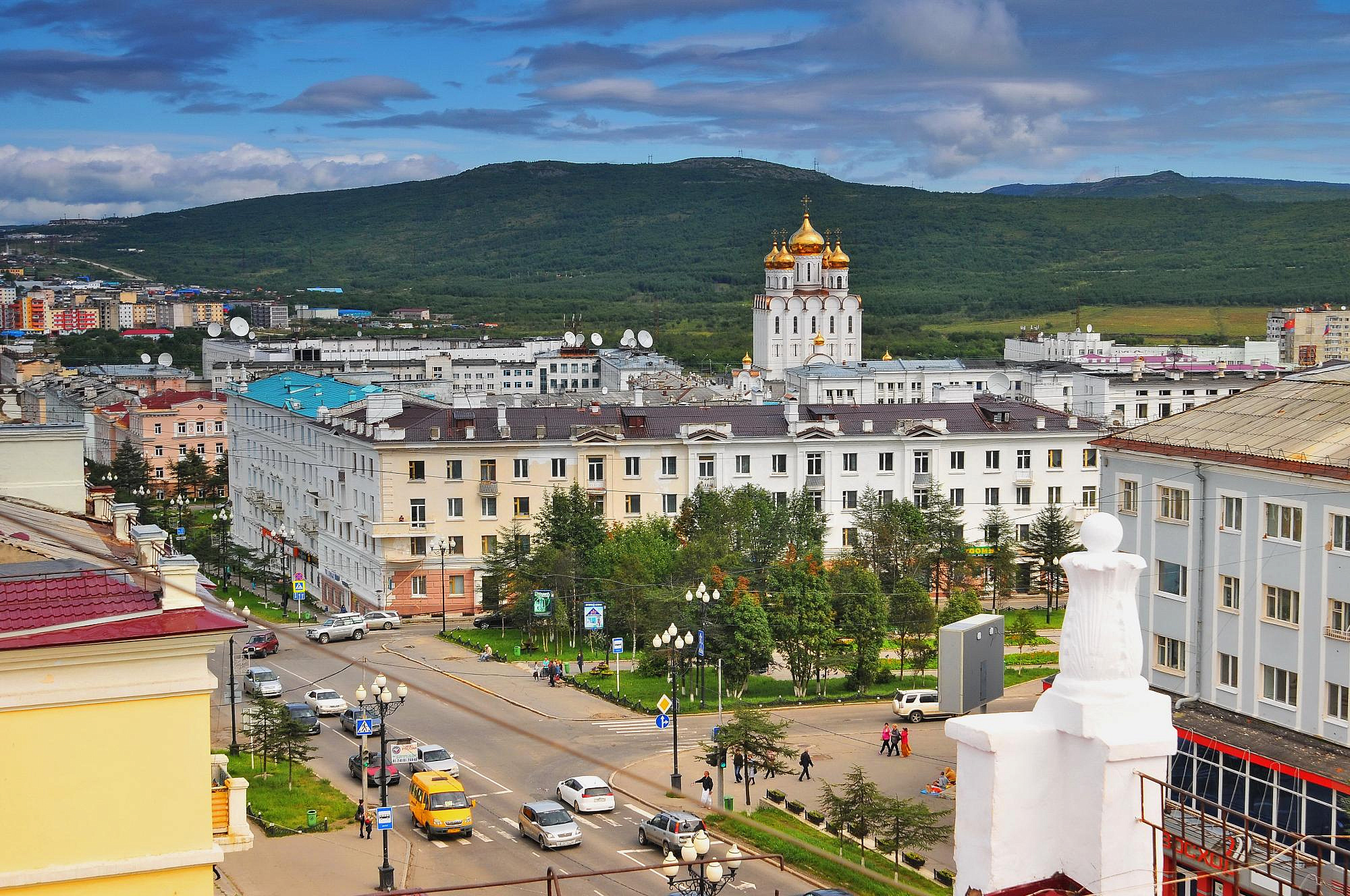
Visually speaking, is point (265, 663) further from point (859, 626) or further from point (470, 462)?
point (859, 626)

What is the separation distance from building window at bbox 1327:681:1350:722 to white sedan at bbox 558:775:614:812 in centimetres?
1407

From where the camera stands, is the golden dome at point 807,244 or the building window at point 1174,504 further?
the golden dome at point 807,244

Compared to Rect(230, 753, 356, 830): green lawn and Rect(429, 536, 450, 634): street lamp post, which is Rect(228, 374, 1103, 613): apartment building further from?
Rect(230, 753, 356, 830): green lawn

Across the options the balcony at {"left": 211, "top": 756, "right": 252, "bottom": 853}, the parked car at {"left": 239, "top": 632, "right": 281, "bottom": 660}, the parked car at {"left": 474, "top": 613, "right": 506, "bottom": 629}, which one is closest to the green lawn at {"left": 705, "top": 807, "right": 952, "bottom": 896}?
the balcony at {"left": 211, "top": 756, "right": 252, "bottom": 853}

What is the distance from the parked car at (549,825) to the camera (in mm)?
30969

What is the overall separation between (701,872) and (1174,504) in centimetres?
1195

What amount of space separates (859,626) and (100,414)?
71.0 meters

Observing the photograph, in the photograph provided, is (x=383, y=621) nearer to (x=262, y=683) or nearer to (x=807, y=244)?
(x=262, y=683)

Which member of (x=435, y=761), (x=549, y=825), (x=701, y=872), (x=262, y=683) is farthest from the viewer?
(x=262, y=683)

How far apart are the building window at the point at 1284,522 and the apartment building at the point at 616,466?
33.6m

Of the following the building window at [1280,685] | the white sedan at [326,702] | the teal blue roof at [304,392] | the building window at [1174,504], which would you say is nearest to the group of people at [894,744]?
the building window at [1174,504]

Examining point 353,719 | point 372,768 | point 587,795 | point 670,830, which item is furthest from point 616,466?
point 670,830

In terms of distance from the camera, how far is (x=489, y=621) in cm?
5788

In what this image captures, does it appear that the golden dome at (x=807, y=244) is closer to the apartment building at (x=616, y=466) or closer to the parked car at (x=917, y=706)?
the apartment building at (x=616, y=466)
